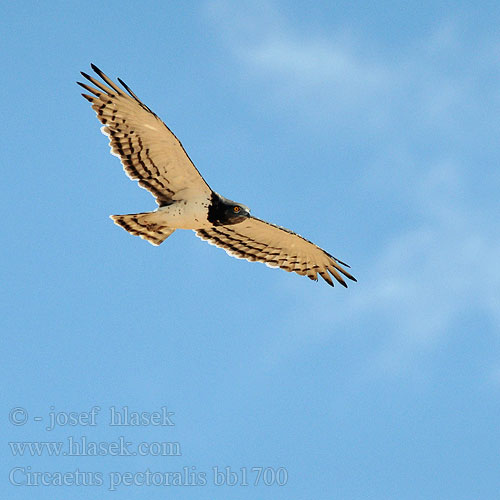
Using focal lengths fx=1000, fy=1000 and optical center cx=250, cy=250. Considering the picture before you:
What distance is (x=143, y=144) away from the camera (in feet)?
54.5

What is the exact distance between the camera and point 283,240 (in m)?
18.3

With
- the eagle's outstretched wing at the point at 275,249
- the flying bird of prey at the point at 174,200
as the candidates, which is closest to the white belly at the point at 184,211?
the flying bird of prey at the point at 174,200

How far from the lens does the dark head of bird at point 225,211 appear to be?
16781mm

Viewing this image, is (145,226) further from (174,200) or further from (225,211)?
(225,211)

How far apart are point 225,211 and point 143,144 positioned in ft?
5.79

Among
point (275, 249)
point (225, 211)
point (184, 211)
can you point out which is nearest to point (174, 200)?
point (184, 211)

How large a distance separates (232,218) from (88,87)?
10.5 ft

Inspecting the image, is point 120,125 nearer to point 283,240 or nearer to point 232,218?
point 232,218

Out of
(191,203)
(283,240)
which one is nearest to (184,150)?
(191,203)

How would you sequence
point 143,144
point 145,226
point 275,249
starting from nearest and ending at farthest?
point 143,144 < point 145,226 < point 275,249

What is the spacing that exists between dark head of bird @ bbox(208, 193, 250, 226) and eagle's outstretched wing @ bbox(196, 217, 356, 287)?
1.00 m

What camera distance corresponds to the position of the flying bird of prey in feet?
53.4

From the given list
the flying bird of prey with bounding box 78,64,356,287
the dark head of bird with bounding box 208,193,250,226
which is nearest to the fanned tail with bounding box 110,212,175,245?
the flying bird of prey with bounding box 78,64,356,287

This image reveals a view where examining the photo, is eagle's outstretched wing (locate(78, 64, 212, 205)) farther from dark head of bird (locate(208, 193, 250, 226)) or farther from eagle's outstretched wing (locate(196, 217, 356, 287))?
eagle's outstretched wing (locate(196, 217, 356, 287))
